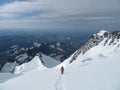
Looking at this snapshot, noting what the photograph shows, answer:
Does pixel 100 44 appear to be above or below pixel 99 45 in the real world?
above

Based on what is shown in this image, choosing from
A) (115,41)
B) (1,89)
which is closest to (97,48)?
(115,41)

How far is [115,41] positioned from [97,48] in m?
12.5

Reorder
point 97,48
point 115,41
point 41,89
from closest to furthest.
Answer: point 41,89
point 115,41
point 97,48

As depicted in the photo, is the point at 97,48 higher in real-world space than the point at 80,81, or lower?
higher

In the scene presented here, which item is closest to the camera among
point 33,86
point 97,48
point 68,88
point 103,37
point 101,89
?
point 101,89

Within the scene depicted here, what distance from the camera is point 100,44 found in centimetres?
13325

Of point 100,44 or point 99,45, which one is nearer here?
point 99,45

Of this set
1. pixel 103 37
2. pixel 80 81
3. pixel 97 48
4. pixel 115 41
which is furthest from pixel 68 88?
pixel 103 37

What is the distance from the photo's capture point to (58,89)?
28.2 metres

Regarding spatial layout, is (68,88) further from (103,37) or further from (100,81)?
(103,37)

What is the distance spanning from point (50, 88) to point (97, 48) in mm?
100005

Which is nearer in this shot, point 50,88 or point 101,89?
point 101,89

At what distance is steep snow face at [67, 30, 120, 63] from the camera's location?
117000 millimetres

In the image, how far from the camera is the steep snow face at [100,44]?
117000mm
